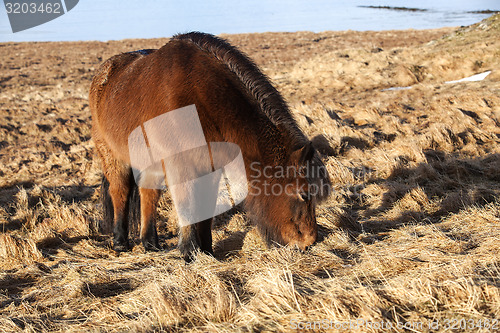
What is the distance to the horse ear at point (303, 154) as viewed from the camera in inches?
126

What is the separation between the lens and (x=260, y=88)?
357 cm

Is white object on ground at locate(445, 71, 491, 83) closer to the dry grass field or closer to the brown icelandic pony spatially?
the dry grass field

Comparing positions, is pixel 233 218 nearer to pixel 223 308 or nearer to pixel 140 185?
pixel 140 185

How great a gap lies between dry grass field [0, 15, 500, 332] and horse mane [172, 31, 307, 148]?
43.3 inches

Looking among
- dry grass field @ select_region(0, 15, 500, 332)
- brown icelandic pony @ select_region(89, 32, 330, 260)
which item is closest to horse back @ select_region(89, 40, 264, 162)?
brown icelandic pony @ select_region(89, 32, 330, 260)

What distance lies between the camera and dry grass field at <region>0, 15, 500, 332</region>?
2.35 m

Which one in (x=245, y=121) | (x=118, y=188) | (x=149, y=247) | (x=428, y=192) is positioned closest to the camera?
(x=245, y=121)

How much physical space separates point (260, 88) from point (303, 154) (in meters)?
0.76

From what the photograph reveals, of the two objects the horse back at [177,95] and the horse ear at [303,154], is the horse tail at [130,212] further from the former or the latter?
the horse ear at [303,154]

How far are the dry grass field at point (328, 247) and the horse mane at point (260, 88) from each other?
3.61 ft

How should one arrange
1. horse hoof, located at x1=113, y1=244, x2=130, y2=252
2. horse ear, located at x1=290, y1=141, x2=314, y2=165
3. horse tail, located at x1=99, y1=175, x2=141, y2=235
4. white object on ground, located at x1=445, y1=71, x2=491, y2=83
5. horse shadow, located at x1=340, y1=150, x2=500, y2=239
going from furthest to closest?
white object on ground, located at x1=445, y1=71, x2=491, y2=83 → horse tail, located at x1=99, y1=175, x2=141, y2=235 → horse hoof, located at x1=113, y1=244, x2=130, y2=252 → horse shadow, located at x1=340, y1=150, x2=500, y2=239 → horse ear, located at x1=290, y1=141, x2=314, y2=165

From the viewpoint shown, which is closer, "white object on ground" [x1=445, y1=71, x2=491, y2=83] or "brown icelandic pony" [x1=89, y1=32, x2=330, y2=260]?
"brown icelandic pony" [x1=89, y1=32, x2=330, y2=260]

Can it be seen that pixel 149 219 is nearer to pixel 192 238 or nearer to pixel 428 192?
pixel 192 238

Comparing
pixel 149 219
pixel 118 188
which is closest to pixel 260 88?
pixel 149 219
